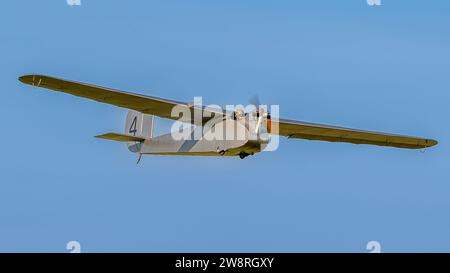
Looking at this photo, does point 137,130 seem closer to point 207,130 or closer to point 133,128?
point 133,128

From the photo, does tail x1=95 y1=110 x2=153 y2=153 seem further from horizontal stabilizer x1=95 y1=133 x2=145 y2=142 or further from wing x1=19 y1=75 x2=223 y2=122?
wing x1=19 y1=75 x2=223 y2=122

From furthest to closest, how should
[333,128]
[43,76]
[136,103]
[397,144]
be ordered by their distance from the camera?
[397,144]
[333,128]
[136,103]
[43,76]

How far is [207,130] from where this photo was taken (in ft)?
127

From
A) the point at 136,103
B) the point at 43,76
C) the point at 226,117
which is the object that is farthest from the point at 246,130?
the point at 43,76

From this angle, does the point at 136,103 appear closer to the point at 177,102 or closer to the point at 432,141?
the point at 177,102

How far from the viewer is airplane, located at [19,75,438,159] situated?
3681 cm

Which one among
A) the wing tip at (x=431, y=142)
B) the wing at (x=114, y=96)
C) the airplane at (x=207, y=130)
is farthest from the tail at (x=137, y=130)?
the wing tip at (x=431, y=142)

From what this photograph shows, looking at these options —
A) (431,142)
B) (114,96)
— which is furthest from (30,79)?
(431,142)

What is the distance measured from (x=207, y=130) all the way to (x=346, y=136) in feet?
24.7

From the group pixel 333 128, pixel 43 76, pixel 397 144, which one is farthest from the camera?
pixel 397 144

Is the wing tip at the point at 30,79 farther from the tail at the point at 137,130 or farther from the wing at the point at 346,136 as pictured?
the wing at the point at 346,136

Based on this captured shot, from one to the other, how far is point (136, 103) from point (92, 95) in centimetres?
179

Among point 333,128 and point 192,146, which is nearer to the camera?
point 192,146

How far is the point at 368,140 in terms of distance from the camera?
146ft
